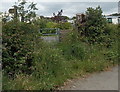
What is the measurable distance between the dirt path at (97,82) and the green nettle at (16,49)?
126cm

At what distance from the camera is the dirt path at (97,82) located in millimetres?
4805

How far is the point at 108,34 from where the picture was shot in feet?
29.5

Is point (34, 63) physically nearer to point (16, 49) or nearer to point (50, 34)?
point (16, 49)

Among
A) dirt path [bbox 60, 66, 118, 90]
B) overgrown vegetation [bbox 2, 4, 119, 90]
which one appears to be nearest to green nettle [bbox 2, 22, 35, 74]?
overgrown vegetation [bbox 2, 4, 119, 90]

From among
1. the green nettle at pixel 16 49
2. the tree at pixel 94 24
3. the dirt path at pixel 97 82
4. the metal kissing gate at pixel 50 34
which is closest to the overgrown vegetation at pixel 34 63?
the green nettle at pixel 16 49

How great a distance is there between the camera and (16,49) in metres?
5.04

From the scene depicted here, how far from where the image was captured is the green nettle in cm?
480

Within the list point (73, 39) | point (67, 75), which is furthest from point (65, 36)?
point (67, 75)

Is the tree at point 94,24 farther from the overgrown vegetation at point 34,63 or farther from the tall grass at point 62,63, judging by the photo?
the overgrown vegetation at point 34,63

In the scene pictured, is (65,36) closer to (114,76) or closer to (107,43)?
(107,43)

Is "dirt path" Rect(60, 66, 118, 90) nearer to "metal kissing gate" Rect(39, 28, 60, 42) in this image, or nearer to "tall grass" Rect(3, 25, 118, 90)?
"tall grass" Rect(3, 25, 118, 90)

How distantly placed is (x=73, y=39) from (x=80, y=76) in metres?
2.14

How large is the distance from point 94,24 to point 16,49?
470 centimetres

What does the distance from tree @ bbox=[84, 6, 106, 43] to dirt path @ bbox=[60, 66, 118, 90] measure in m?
2.74
